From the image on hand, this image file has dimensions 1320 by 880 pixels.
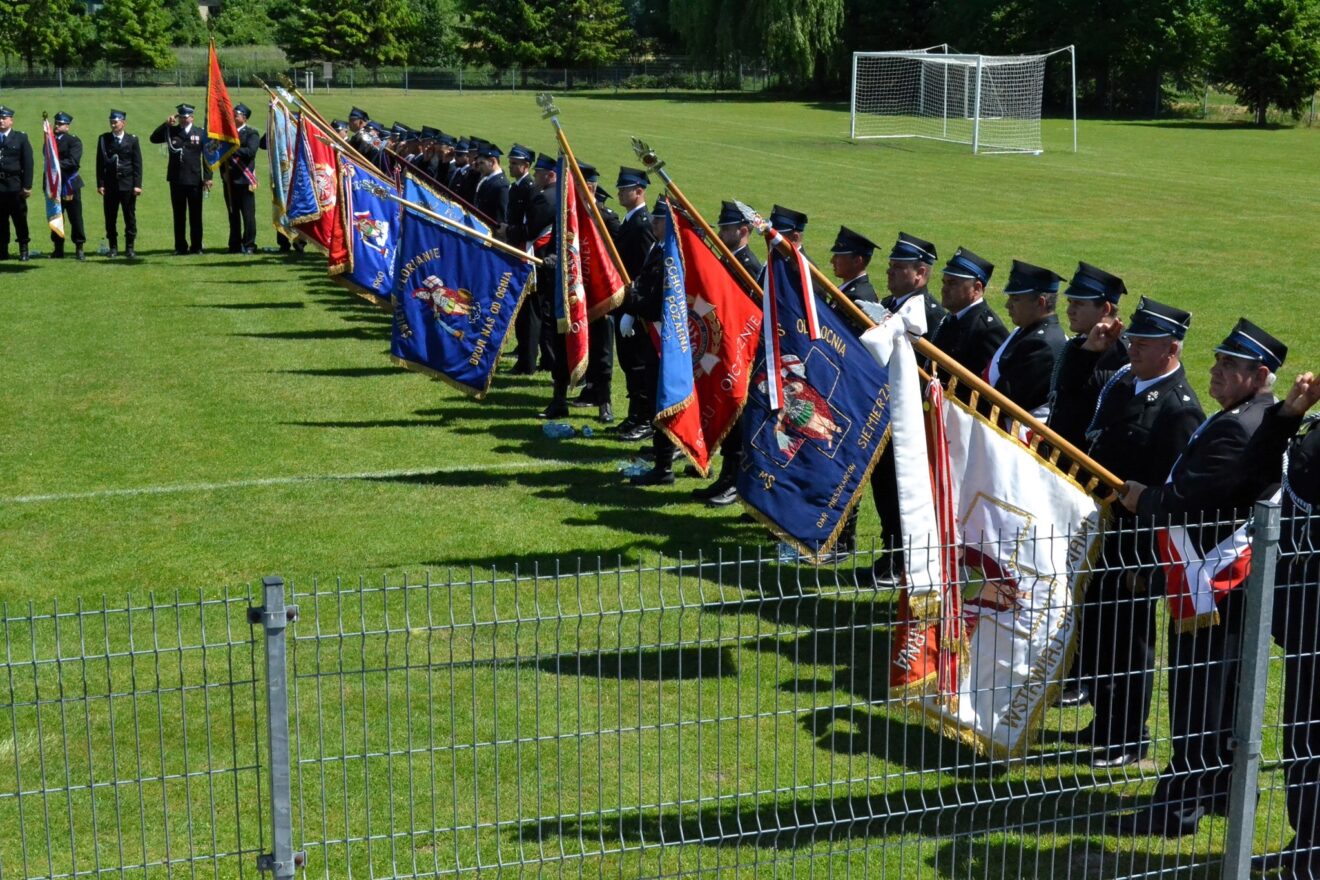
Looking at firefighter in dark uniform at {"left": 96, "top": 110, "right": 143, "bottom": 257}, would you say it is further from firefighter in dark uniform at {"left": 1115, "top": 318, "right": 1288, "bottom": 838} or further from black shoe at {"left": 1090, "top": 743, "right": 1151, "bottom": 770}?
firefighter in dark uniform at {"left": 1115, "top": 318, "right": 1288, "bottom": 838}

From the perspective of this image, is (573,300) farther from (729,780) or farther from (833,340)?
(729,780)

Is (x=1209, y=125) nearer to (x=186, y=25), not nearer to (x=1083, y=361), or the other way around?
(x=1083, y=361)

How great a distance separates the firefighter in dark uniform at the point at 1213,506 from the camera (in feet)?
20.5

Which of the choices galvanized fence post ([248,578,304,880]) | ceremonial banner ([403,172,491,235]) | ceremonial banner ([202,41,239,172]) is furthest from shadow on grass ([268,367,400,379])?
galvanized fence post ([248,578,304,880])

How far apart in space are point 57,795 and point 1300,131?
5593 centimetres

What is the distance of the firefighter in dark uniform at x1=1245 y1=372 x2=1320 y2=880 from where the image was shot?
19.2ft

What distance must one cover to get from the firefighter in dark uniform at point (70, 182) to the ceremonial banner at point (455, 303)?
11768 millimetres

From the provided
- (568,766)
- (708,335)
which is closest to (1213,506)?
(568,766)

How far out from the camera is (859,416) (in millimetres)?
8133

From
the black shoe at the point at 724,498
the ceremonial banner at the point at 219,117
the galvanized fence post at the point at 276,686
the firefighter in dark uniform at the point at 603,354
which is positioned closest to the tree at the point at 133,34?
the ceremonial banner at the point at 219,117

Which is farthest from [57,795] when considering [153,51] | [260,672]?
[153,51]

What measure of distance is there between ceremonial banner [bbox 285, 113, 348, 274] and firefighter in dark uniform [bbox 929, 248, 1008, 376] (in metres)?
11.5

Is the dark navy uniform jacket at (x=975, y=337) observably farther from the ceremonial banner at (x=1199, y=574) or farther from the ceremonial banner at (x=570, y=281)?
the ceremonial banner at (x=570, y=281)

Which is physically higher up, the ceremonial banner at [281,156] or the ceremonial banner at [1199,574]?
the ceremonial banner at [281,156]
